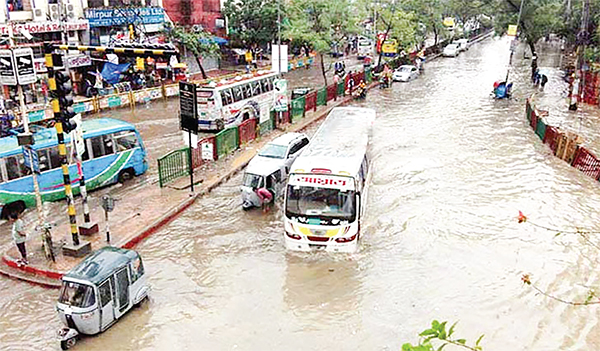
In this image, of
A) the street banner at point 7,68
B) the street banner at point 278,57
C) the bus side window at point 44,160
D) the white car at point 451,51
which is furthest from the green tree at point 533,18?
the street banner at point 7,68

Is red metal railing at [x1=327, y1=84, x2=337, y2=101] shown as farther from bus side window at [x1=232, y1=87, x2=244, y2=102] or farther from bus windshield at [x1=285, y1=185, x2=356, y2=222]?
bus windshield at [x1=285, y1=185, x2=356, y2=222]

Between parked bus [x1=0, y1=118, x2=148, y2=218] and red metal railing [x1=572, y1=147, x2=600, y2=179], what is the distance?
1619 centimetres

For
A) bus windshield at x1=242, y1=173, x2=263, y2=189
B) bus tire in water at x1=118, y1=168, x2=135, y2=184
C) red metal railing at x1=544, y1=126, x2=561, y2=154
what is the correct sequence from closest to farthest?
1. bus windshield at x1=242, y1=173, x2=263, y2=189
2. bus tire in water at x1=118, y1=168, x2=135, y2=184
3. red metal railing at x1=544, y1=126, x2=561, y2=154

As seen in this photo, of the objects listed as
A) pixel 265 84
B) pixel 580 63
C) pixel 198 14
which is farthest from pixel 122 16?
pixel 580 63

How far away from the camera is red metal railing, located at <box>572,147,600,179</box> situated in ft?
63.2

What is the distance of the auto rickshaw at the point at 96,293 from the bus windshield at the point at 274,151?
24.3 feet

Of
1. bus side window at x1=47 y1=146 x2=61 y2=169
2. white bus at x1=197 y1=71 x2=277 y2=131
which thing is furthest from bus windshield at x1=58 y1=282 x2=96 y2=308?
white bus at x1=197 y1=71 x2=277 y2=131

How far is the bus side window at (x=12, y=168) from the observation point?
1533 cm

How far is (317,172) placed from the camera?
13570 millimetres

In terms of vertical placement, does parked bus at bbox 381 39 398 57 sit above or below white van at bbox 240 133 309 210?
above

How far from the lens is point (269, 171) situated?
16609mm

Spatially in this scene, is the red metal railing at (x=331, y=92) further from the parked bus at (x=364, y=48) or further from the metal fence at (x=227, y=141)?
the parked bus at (x=364, y=48)

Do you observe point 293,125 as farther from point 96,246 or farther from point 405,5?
point 405,5

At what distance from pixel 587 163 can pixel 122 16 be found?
26845 mm
